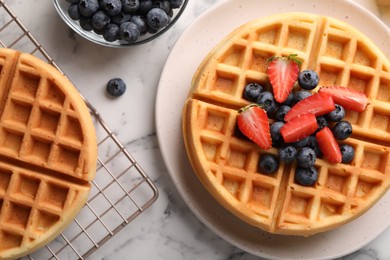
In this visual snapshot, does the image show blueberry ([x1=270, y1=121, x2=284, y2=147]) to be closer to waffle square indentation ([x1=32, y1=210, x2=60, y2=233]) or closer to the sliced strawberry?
the sliced strawberry

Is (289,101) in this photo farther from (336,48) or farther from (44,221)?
(44,221)

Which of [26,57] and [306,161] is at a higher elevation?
[26,57]

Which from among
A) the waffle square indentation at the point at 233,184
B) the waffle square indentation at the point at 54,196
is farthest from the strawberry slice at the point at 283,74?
the waffle square indentation at the point at 54,196

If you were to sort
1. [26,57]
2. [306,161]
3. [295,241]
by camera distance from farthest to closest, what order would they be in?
[295,241] → [26,57] → [306,161]

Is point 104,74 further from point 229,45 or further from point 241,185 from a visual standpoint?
point 241,185

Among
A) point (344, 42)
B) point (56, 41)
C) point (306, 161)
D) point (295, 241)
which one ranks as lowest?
point (295, 241)

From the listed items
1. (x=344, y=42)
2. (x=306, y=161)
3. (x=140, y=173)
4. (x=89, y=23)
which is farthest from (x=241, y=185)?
(x=89, y=23)
